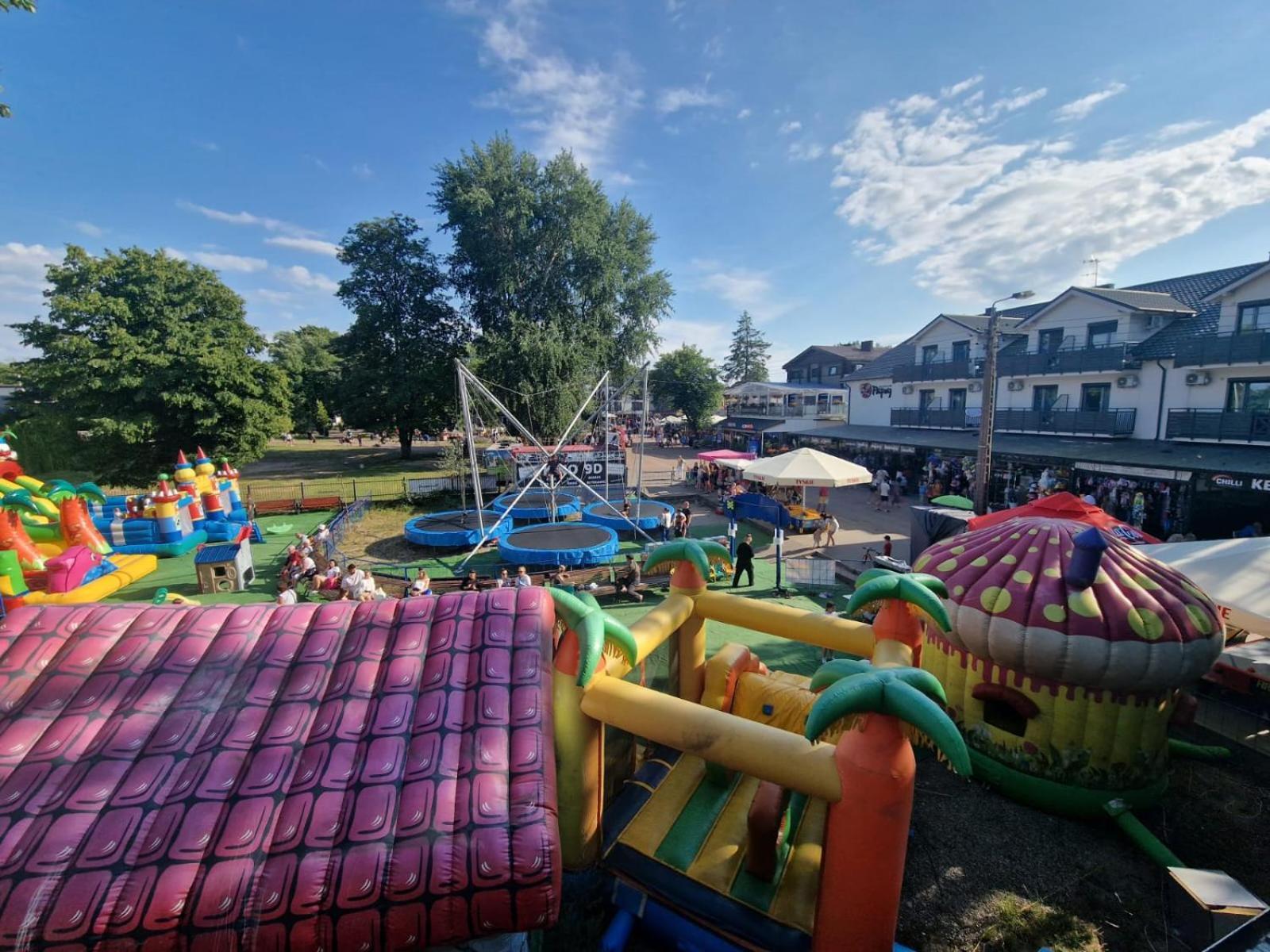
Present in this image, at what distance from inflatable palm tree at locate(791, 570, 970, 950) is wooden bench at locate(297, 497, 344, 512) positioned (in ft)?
76.1

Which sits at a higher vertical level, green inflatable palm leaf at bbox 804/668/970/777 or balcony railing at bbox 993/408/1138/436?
balcony railing at bbox 993/408/1138/436

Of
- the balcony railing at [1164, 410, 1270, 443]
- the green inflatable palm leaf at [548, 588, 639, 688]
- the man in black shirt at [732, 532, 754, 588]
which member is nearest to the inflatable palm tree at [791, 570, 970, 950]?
the green inflatable palm leaf at [548, 588, 639, 688]

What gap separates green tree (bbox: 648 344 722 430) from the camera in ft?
165

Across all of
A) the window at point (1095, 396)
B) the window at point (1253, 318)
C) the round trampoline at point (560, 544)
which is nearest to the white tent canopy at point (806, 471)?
the round trampoline at point (560, 544)

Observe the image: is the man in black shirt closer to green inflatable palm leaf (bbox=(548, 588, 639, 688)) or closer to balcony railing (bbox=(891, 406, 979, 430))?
green inflatable palm leaf (bbox=(548, 588, 639, 688))

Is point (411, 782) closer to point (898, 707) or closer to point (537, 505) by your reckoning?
point (898, 707)

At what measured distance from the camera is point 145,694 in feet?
15.1

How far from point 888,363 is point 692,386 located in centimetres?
1945

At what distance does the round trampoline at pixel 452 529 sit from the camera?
17234 mm

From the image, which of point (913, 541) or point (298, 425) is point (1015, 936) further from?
point (298, 425)

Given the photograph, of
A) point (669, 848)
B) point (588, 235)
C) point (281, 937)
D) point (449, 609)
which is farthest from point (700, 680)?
point (588, 235)

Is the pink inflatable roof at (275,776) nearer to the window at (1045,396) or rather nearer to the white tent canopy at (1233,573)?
the white tent canopy at (1233,573)

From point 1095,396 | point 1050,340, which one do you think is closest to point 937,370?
point 1050,340

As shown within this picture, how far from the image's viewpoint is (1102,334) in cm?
2169
